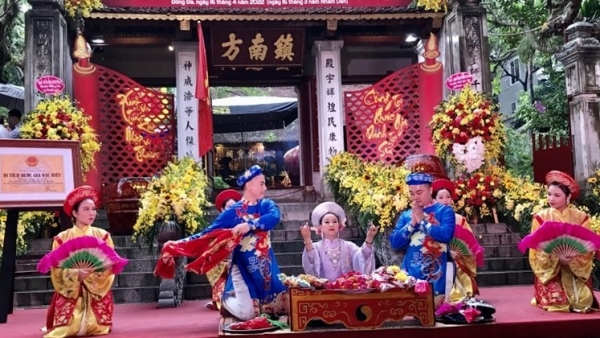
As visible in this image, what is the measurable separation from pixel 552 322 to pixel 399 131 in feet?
24.3

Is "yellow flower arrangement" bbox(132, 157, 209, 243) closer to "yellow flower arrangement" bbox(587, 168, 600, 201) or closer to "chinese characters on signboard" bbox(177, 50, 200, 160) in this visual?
"chinese characters on signboard" bbox(177, 50, 200, 160)

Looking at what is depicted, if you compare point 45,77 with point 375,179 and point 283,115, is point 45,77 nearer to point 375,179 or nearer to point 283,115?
point 375,179

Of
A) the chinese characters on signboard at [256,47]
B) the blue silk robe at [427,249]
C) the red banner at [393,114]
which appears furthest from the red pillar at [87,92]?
the blue silk robe at [427,249]

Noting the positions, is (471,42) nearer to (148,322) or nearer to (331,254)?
(331,254)

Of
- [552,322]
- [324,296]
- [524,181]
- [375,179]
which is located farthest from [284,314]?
[524,181]

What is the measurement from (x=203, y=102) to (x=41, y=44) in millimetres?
2967

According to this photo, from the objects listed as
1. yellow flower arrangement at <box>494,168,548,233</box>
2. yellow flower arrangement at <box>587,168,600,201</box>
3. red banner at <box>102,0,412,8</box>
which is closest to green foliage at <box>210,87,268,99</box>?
red banner at <box>102,0,412,8</box>

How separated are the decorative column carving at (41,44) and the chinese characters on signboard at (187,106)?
2.17m

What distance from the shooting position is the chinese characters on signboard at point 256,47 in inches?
490

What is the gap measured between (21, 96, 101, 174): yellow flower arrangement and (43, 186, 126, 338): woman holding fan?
4.33 m

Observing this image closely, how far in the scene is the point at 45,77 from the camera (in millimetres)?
10945

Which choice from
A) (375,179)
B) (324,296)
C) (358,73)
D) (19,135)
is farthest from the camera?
(358,73)

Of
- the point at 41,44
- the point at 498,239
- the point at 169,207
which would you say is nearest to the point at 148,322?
the point at 169,207

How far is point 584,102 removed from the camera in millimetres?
10445
